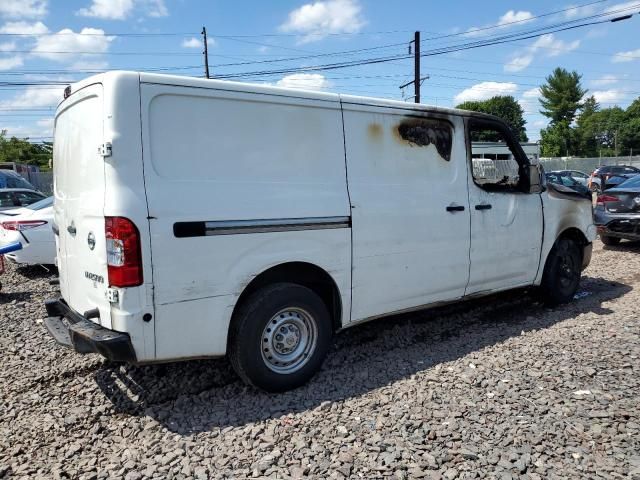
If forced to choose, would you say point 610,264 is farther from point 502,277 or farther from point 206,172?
point 206,172

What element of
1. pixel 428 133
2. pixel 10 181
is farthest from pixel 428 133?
pixel 10 181

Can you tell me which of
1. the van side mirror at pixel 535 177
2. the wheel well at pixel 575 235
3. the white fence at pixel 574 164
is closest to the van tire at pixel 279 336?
the van side mirror at pixel 535 177

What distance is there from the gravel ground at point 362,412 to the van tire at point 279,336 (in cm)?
17

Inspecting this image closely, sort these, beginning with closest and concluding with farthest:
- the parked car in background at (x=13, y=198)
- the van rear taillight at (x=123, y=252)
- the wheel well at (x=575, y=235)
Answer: the van rear taillight at (x=123, y=252) → the wheel well at (x=575, y=235) → the parked car in background at (x=13, y=198)

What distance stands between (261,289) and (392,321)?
93.4 inches

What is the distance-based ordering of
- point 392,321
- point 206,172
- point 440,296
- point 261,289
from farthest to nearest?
point 392,321, point 440,296, point 261,289, point 206,172

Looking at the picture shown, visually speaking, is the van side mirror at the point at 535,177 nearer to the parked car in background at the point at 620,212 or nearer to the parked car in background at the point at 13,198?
the parked car in background at the point at 620,212

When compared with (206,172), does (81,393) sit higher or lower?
lower

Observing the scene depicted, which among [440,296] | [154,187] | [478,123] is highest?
[478,123]

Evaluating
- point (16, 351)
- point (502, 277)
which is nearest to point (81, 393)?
point (16, 351)

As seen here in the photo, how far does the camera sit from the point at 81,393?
3.86m

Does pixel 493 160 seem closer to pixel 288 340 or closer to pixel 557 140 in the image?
pixel 288 340

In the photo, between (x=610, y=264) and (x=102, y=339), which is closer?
(x=102, y=339)

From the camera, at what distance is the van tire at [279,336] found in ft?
11.7
